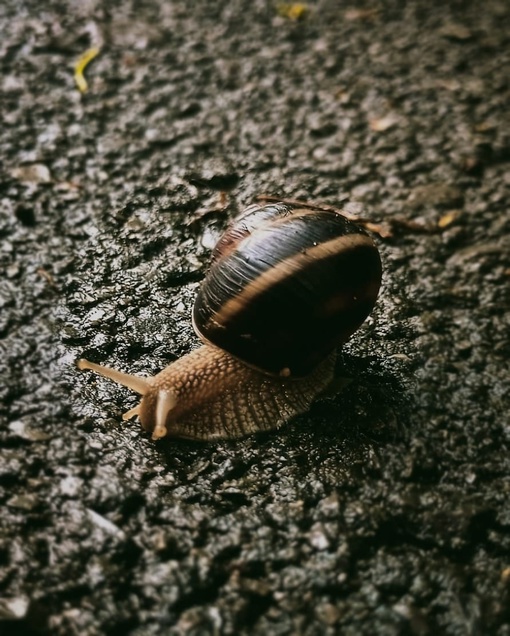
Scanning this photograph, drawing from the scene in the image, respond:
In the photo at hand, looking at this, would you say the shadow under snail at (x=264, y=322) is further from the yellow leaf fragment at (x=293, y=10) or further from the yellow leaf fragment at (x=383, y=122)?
the yellow leaf fragment at (x=293, y=10)

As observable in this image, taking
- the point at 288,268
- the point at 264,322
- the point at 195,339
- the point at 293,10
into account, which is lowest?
the point at 195,339

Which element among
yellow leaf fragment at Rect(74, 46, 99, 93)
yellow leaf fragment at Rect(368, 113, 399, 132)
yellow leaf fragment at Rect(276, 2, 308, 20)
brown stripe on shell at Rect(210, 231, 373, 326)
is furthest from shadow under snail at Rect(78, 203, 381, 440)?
yellow leaf fragment at Rect(276, 2, 308, 20)

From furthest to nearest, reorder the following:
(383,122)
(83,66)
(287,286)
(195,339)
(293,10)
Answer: (293,10), (83,66), (383,122), (195,339), (287,286)

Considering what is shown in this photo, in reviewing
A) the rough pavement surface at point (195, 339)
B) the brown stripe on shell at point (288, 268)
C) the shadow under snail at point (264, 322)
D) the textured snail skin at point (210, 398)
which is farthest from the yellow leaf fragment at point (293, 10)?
the textured snail skin at point (210, 398)

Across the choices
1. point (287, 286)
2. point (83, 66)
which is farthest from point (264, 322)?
point (83, 66)

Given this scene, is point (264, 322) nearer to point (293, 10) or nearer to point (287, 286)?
point (287, 286)

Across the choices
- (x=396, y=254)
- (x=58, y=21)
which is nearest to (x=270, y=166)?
(x=396, y=254)

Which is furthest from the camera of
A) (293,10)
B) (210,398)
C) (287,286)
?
(293,10)
